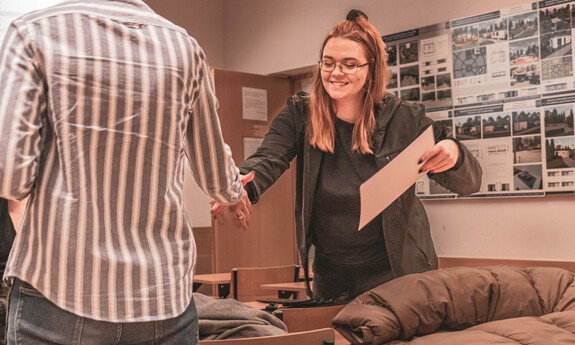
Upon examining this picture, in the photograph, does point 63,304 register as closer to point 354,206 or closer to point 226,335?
point 226,335

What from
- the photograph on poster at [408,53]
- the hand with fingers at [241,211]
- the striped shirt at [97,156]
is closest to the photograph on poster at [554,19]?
the photograph on poster at [408,53]

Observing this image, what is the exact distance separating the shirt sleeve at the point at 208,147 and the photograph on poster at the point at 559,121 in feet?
10.4

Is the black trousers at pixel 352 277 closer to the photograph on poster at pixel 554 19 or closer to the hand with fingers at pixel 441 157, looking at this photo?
the hand with fingers at pixel 441 157

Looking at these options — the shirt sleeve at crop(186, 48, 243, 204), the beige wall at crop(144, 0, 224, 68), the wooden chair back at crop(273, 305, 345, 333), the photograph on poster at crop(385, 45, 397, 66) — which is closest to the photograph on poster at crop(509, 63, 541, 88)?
the photograph on poster at crop(385, 45, 397, 66)

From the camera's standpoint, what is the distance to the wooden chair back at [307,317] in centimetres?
179

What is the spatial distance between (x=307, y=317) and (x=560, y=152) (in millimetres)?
2674

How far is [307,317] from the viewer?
1.83m

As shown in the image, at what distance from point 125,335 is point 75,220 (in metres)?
0.20

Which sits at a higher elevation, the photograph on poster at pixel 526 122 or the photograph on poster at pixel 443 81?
the photograph on poster at pixel 443 81

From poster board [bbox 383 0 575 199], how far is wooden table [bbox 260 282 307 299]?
1.23 metres

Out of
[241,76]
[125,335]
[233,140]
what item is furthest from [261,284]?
[125,335]

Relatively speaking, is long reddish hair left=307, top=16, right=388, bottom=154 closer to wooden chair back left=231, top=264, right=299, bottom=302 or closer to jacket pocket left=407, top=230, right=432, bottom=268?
jacket pocket left=407, top=230, right=432, bottom=268

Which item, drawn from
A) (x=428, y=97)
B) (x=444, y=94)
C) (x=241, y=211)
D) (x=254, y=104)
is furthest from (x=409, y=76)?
(x=241, y=211)

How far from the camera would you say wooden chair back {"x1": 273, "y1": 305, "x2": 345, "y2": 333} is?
1791mm
